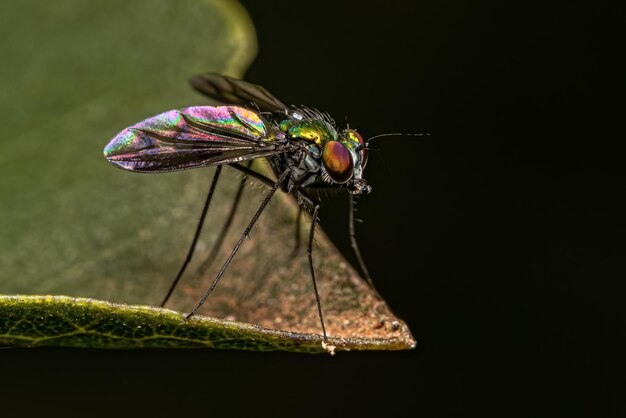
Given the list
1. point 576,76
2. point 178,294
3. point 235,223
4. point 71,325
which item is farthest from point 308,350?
point 576,76

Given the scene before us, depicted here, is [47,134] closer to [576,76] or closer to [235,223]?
[235,223]

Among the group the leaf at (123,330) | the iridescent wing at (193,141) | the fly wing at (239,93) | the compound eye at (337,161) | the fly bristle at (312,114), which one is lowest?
the leaf at (123,330)

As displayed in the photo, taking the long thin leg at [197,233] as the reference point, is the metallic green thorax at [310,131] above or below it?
above

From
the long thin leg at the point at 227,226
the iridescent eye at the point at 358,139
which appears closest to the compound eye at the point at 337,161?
the iridescent eye at the point at 358,139

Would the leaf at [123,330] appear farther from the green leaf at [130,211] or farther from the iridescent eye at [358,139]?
the iridescent eye at [358,139]

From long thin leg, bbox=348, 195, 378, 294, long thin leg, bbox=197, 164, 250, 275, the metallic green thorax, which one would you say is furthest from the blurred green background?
long thin leg, bbox=348, 195, 378, 294
